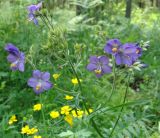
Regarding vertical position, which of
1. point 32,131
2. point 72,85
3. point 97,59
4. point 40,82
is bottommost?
point 72,85

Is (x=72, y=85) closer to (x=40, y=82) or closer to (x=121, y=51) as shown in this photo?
(x=40, y=82)

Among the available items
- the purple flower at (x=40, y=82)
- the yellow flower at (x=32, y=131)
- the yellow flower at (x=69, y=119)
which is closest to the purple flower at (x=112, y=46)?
the purple flower at (x=40, y=82)

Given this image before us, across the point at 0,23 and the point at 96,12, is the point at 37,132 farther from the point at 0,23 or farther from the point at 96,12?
the point at 96,12

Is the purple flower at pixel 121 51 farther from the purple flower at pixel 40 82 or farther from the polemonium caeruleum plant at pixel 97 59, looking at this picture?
the purple flower at pixel 40 82

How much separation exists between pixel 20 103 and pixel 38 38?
939mm

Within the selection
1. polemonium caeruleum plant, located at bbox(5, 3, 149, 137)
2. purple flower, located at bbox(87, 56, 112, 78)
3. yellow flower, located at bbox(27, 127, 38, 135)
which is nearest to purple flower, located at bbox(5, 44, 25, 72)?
polemonium caeruleum plant, located at bbox(5, 3, 149, 137)

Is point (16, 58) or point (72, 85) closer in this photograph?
point (16, 58)

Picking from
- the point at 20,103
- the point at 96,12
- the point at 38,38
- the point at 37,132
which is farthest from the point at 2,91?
the point at 96,12

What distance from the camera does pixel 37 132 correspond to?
2637 millimetres

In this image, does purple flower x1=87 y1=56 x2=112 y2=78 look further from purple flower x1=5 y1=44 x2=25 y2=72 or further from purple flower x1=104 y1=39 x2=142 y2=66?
purple flower x1=5 y1=44 x2=25 y2=72

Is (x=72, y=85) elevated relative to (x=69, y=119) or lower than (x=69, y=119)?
lower

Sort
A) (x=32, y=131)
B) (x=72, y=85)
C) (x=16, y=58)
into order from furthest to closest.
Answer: (x=72, y=85) → (x=32, y=131) → (x=16, y=58)

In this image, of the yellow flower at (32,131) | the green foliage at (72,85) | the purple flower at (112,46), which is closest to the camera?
the purple flower at (112,46)

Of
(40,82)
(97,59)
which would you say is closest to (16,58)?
(40,82)
